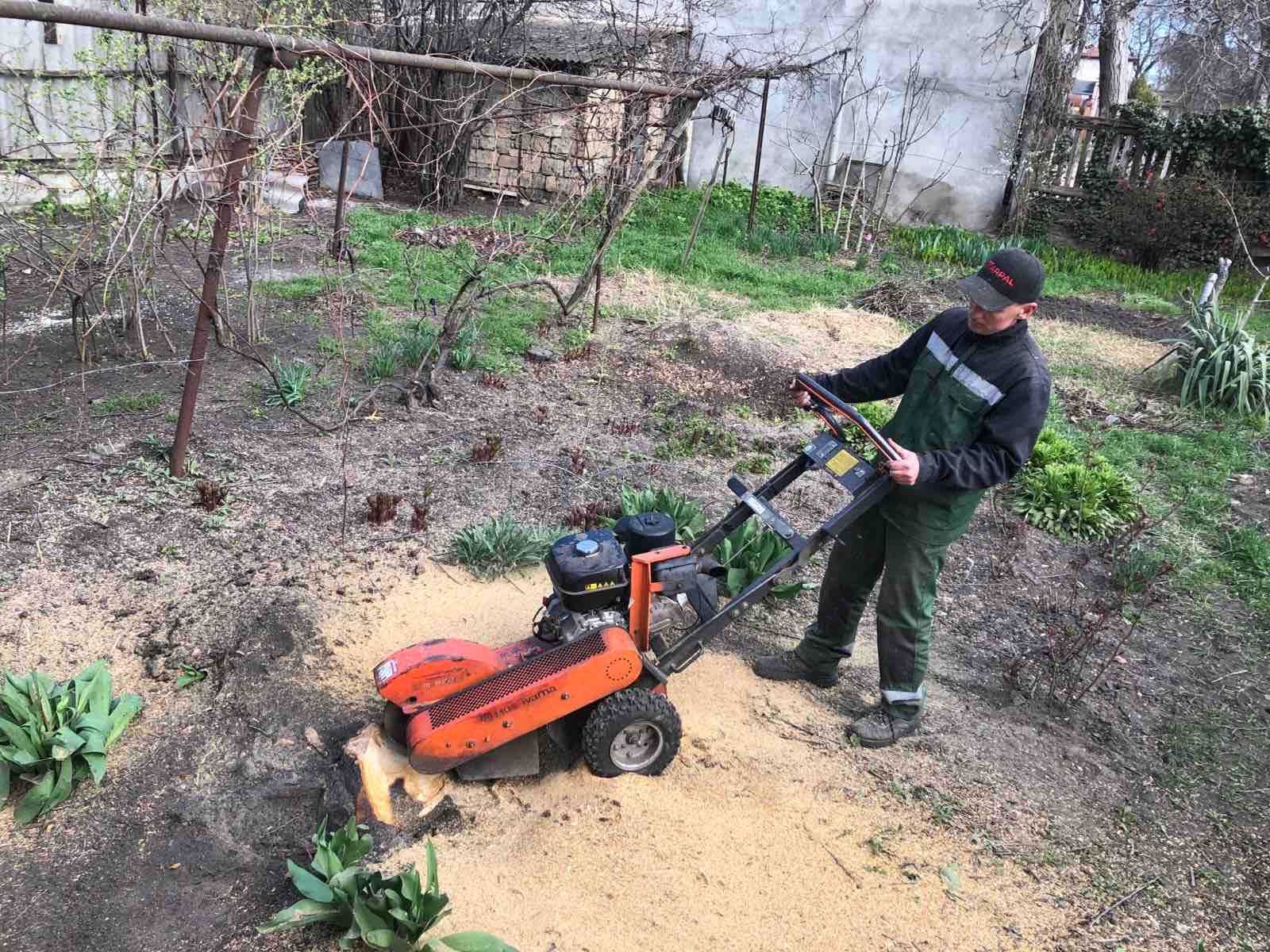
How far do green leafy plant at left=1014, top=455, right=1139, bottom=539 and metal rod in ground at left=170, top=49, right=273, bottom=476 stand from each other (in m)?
4.80

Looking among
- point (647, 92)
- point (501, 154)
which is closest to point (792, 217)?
point (501, 154)

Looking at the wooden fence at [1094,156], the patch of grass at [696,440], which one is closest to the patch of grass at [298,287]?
the patch of grass at [696,440]

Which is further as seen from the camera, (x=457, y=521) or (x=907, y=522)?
(x=457, y=521)

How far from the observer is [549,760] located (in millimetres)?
3453

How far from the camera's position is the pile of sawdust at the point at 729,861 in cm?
290

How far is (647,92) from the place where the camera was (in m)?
7.03

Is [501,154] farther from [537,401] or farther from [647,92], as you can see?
[537,401]

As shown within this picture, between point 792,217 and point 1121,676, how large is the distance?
11009 mm

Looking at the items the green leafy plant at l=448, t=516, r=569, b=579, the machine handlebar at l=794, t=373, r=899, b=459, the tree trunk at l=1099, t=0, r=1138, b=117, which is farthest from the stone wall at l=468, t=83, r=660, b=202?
the machine handlebar at l=794, t=373, r=899, b=459

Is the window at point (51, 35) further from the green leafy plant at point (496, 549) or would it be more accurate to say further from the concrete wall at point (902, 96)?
the green leafy plant at point (496, 549)

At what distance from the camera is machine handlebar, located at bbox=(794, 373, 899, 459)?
3162mm

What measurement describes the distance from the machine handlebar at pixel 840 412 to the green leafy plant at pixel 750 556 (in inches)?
47.7

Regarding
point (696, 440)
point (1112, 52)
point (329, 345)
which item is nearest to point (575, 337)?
point (329, 345)

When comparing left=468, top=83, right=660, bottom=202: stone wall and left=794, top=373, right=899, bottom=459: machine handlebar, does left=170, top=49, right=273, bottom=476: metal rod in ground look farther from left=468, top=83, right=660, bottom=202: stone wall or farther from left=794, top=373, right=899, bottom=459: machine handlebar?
left=468, top=83, right=660, bottom=202: stone wall
